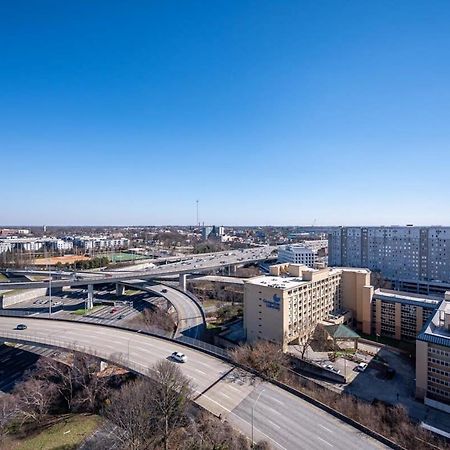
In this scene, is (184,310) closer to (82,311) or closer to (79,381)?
(82,311)

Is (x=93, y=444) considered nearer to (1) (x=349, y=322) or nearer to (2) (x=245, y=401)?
(2) (x=245, y=401)

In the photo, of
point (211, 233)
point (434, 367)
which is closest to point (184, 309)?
point (434, 367)

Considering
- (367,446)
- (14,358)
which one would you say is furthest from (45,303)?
(367,446)

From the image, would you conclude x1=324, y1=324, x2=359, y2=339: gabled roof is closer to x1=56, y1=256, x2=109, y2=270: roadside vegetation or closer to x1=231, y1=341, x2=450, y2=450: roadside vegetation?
x1=231, y1=341, x2=450, y2=450: roadside vegetation

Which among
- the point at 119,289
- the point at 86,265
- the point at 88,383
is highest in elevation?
the point at 86,265

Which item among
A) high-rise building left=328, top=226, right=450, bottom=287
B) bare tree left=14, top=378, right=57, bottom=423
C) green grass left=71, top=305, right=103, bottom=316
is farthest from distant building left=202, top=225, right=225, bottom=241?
bare tree left=14, top=378, right=57, bottom=423
